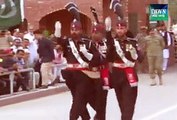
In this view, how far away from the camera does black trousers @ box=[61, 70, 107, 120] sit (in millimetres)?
10438

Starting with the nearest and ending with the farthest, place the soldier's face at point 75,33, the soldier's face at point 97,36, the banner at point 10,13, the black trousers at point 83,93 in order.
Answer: the black trousers at point 83,93, the soldier's face at point 75,33, the soldier's face at point 97,36, the banner at point 10,13

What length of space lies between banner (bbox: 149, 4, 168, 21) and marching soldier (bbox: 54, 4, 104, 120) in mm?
15326

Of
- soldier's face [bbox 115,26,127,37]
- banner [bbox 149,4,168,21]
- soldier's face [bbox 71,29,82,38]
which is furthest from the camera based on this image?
banner [bbox 149,4,168,21]

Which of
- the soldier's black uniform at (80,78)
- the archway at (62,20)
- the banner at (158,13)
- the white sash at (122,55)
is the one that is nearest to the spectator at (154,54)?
the banner at (158,13)

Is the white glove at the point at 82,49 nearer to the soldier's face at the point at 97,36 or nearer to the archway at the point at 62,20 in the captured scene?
the soldier's face at the point at 97,36

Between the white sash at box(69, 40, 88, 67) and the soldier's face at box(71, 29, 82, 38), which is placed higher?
the soldier's face at box(71, 29, 82, 38)

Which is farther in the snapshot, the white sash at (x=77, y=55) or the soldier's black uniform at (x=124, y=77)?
the white sash at (x=77, y=55)

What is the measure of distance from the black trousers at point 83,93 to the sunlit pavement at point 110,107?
2.35 m

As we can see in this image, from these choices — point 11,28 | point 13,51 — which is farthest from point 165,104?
point 11,28

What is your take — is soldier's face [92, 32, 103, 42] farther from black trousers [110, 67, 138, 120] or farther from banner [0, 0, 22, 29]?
banner [0, 0, 22, 29]

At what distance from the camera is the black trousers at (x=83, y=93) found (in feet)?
34.2

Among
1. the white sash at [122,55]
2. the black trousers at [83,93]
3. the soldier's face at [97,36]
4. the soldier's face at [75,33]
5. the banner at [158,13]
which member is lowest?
the black trousers at [83,93]

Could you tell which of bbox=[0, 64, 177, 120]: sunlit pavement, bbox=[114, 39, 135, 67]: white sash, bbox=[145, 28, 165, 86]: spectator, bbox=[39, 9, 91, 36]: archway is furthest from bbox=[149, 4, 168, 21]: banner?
bbox=[114, 39, 135, 67]: white sash

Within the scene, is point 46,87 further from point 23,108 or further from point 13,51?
point 23,108
